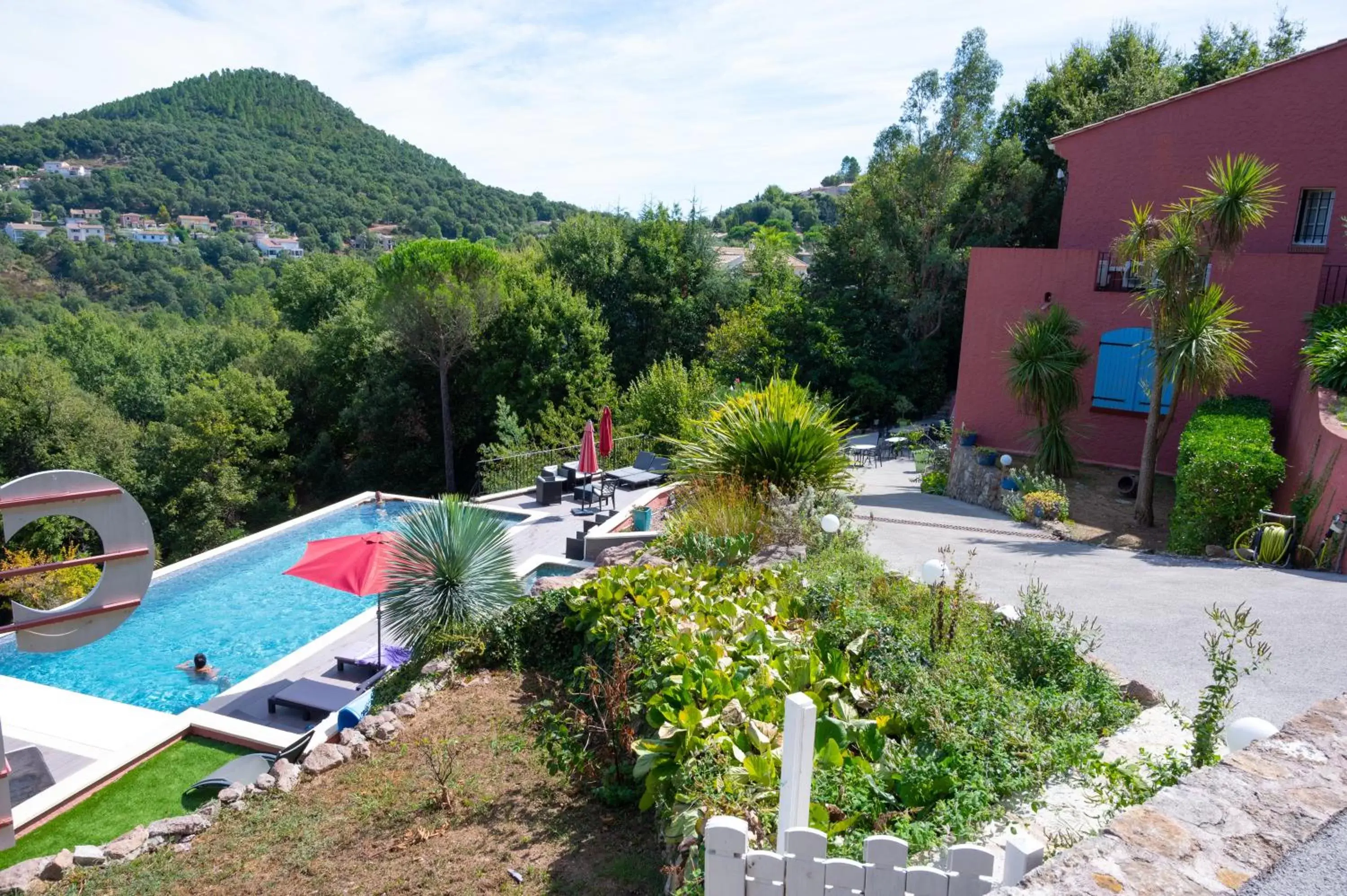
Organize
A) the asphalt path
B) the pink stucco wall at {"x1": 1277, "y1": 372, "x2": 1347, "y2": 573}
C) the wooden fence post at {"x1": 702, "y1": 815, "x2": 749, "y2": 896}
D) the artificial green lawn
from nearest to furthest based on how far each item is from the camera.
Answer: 1. the wooden fence post at {"x1": 702, "y1": 815, "x2": 749, "y2": 896}
2. the asphalt path
3. the artificial green lawn
4. the pink stucco wall at {"x1": 1277, "y1": 372, "x2": 1347, "y2": 573}

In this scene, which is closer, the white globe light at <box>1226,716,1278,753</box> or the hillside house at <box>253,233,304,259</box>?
the white globe light at <box>1226,716,1278,753</box>

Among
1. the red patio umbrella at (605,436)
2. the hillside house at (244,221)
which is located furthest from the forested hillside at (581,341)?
the hillside house at (244,221)

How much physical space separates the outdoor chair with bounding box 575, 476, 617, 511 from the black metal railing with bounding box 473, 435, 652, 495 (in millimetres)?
2265

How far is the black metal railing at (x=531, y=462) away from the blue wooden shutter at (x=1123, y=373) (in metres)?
9.03

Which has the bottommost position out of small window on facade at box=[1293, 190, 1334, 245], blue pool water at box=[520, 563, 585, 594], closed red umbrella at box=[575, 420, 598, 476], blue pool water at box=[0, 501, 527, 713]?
blue pool water at box=[0, 501, 527, 713]

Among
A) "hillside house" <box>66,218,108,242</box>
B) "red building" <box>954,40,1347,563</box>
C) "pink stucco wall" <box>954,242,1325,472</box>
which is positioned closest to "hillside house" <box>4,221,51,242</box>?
"hillside house" <box>66,218,108,242</box>

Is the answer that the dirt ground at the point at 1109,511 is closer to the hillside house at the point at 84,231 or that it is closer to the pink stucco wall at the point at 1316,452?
the pink stucco wall at the point at 1316,452

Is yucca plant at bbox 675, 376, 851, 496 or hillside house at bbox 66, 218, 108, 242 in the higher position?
hillside house at bbox 66, 218, 108, 242

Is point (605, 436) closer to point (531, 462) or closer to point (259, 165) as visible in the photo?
point (531, 462)

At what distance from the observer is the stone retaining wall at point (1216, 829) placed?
1.82 meters

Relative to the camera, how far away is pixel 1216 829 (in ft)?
6.61

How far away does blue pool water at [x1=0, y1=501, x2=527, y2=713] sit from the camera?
32.5 ft

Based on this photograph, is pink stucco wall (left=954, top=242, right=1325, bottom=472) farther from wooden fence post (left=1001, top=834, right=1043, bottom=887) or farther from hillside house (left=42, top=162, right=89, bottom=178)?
hillside house (left=42, top=162, right=89, bottom=178)

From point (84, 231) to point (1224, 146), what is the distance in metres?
70.3
